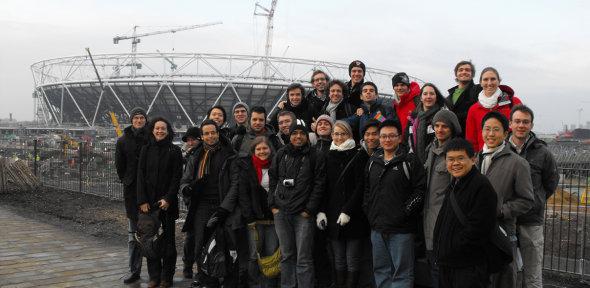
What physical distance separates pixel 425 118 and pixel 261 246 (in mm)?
1946

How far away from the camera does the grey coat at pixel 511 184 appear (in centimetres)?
340

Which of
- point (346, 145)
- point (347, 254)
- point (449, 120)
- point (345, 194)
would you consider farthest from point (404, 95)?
point (347, 254)

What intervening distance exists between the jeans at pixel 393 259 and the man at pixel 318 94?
197 cm

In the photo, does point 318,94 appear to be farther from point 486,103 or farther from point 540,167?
point 540,167

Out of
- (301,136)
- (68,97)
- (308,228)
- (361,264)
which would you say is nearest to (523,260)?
(361,264)

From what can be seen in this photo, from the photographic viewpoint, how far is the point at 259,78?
143 ft

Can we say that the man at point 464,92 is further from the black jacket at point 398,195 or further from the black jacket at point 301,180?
the black jacket at point 301,180

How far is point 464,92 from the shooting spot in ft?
15.2

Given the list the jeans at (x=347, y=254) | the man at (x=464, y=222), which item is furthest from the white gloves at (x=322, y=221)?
the man at (x=464, y=222)

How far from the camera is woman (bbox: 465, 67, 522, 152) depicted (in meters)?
4.22

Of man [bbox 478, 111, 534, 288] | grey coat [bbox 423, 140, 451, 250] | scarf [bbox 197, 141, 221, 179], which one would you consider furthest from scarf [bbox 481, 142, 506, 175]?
scarf [bbox 197, 141, 221, 179]

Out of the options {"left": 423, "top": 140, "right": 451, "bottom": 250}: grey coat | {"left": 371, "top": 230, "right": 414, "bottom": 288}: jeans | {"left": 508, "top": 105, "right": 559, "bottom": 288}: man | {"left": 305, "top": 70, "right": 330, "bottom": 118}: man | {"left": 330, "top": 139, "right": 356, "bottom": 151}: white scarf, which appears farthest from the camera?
{"left": 305, "top": 70, "right": 330, "bottom": 118}: man

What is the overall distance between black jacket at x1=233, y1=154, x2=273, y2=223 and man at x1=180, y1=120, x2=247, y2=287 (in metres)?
0.06

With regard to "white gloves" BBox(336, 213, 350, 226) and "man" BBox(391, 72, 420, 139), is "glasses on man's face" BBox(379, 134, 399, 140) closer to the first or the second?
"white gloves" BBox(336, 213, 350, 226)
